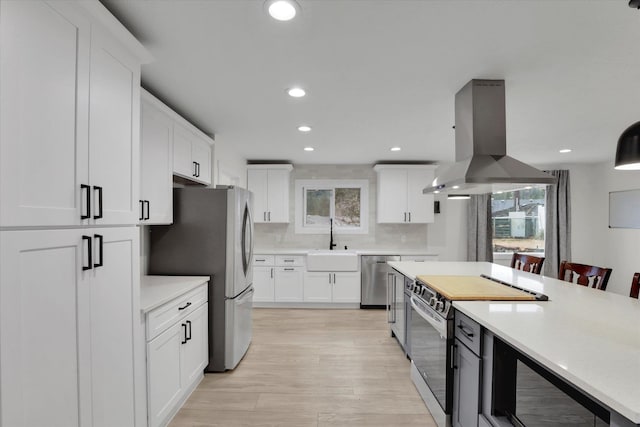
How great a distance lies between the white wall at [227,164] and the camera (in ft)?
12.4

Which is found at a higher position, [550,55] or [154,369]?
[550,55]

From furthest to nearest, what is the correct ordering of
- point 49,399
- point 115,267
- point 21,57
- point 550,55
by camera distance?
point 550,55, point 115,267, point 49,399, point 21,57

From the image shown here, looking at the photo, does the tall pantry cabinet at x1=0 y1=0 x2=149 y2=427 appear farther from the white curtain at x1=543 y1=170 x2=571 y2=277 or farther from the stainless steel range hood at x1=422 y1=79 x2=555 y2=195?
the white curtain at x1=543 y1=170 x2=571 y2=277

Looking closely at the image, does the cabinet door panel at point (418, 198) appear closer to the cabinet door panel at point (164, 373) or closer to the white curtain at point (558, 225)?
the white curtain at point (558, 225)

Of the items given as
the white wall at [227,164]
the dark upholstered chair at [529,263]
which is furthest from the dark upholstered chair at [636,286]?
the white wall at [227,164]

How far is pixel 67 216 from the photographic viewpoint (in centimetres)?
120

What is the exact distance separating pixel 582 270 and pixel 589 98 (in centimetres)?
145

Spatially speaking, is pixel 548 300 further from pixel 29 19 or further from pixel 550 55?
pixel 29 19

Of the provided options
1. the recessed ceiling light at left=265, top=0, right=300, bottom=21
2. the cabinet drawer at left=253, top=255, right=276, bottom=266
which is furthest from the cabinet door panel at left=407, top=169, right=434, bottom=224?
the recessed ceiling light at left=265, top=0, right=300, bottom=21

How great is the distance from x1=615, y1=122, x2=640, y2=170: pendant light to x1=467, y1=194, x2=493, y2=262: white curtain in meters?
4.02

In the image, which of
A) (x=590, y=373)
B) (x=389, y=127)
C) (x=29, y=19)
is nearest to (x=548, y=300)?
(x=590, y=373)

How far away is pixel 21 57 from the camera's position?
3.35ft

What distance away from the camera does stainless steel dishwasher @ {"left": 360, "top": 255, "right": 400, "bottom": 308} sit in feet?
16.3

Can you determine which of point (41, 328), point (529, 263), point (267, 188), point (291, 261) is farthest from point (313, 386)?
point (267, 188)
